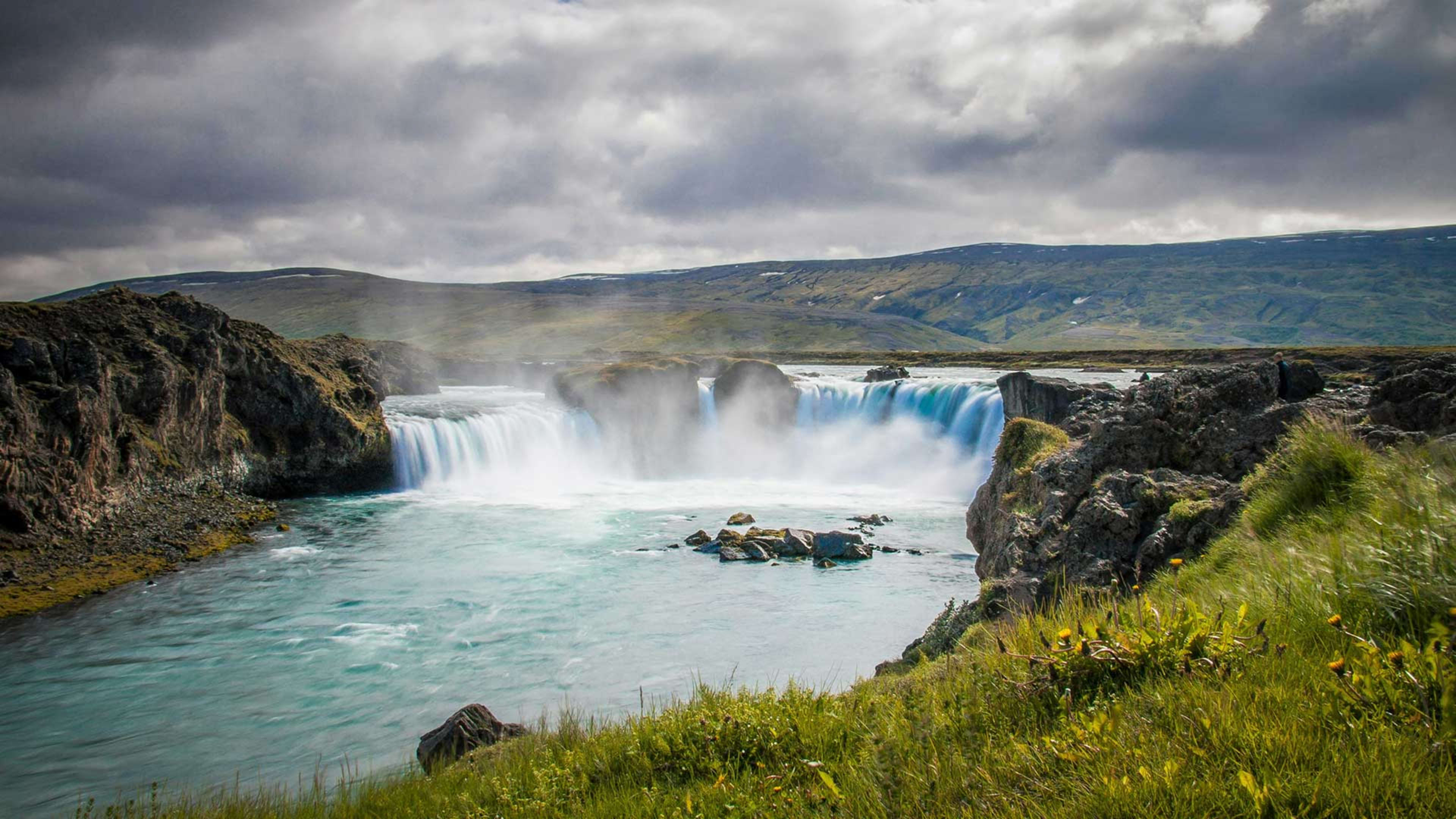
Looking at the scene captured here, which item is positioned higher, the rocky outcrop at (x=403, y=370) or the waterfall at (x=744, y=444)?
the rocky outcrop at (x=403, y=370)

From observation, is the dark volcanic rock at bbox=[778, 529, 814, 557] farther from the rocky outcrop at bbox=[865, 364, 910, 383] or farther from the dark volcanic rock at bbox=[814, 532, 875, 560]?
the rocky outcrop at bbox=[865, 364, 910, 383]

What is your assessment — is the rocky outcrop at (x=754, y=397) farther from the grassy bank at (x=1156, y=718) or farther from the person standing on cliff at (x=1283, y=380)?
the grassy bank at (x=1156, y=718)

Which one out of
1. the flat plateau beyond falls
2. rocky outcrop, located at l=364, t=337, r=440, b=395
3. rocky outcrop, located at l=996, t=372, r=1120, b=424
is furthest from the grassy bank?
rocky outcrop, located at l=364, t=337, r=440, b=395

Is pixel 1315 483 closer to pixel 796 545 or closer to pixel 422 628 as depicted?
pixel 422 628

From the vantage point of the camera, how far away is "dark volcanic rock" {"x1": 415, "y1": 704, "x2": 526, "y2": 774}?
32.9 ft

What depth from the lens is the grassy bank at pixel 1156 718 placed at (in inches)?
111

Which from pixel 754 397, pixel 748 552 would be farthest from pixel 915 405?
pixel 748 552

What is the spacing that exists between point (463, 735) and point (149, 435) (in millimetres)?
26191

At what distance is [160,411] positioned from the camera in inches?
1117

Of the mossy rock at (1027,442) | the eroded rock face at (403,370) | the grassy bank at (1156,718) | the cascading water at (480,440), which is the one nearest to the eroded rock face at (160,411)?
the cascading water at (480,440)

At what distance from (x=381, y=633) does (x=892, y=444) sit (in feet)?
114

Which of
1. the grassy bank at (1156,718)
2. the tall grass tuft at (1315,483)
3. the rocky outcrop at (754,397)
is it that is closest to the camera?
the grassy bank at (1156,718)

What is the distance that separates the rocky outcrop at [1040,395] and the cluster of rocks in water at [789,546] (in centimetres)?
972

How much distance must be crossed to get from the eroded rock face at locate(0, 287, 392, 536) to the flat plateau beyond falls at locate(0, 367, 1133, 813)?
8.65 ft
